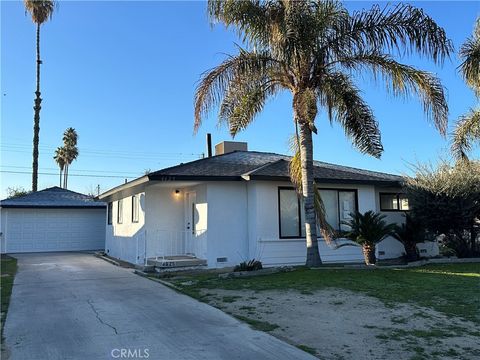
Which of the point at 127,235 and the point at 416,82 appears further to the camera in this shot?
the point at 127,235

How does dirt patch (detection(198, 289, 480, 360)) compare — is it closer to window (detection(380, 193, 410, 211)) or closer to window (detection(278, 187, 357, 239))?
window (detection(278, 187, 357, 239))

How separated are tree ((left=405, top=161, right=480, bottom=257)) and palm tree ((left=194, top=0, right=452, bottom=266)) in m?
2.93

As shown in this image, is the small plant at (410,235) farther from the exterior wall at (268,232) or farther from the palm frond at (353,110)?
the palm frond at (353,110)

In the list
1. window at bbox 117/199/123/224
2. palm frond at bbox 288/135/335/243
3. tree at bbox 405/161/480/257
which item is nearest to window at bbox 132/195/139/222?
window at bbox 117/199/123/224

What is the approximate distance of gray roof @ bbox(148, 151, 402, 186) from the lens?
13.6m

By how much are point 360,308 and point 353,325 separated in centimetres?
114

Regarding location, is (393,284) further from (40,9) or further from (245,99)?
(40,9)

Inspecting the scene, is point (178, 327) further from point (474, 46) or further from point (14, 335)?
point (474, 46)

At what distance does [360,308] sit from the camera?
751 centimetres

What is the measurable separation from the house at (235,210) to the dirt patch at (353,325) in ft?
17.5

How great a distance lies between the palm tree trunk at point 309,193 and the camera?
494 inches
